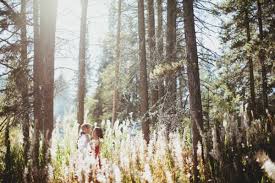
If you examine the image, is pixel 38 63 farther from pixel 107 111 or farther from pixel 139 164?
pixel 107 111

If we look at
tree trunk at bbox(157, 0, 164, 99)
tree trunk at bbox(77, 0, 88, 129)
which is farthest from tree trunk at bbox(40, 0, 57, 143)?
tree trunk at bbox(77, 0, 88, 129)

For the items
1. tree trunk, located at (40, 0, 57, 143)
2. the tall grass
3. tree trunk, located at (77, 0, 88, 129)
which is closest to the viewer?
the tall grass

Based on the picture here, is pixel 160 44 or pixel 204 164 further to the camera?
pixel 160 44

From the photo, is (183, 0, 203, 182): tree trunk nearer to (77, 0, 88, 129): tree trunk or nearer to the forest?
the forest

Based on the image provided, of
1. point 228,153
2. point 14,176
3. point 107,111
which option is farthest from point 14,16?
point 107,111

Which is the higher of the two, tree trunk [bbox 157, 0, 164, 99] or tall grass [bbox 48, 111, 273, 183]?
A: tree trunk [bbox 157, 0, 164, 99]

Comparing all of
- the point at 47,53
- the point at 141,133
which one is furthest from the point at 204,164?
the point at 47,53

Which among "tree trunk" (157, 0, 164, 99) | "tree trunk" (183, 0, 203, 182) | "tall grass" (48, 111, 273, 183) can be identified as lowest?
"tall grass" (48, 111, 273, 183)

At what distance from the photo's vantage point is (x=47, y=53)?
28.5 feet

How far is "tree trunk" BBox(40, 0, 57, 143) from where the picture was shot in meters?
8.58

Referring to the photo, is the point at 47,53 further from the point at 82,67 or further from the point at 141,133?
the point at 82,67

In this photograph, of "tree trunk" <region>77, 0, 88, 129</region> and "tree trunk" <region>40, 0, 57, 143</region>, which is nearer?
"tree trunk" <region>40, 0, 57, 143</region>

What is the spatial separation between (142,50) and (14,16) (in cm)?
502

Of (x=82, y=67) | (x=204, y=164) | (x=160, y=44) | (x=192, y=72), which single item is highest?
(x=160, y=44)
